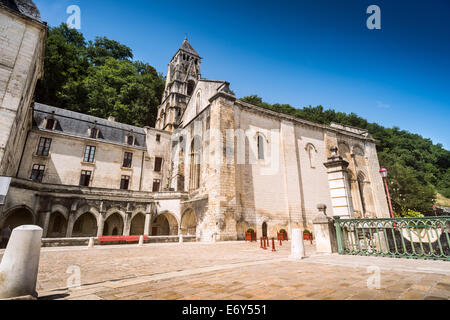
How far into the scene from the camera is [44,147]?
20.0m

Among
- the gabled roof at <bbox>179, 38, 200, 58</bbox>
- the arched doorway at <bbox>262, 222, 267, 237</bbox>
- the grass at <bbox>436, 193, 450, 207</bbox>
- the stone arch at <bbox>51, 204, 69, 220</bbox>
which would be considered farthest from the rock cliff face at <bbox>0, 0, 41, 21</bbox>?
the grass at <bbox>436, 193, 450, 207</bbox>

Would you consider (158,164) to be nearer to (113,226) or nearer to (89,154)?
(89,154)

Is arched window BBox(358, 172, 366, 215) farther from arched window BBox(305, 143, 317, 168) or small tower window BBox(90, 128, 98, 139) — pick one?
small tower window BBox(90, 128, 98, 139)

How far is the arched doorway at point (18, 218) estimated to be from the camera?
666 inches

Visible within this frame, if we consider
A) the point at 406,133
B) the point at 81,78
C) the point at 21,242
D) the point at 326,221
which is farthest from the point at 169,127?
the point at 406,133

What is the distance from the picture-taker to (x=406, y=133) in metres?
51.5

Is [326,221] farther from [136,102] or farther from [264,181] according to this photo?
[136,102]

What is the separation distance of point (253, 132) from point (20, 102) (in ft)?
53.9

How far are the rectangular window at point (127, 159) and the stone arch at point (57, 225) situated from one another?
7.40m

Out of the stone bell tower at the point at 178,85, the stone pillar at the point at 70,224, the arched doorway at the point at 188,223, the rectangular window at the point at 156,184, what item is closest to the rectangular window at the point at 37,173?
the stone pillar at the point at 70,224

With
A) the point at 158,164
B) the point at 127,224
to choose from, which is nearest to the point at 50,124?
the point at 158,164

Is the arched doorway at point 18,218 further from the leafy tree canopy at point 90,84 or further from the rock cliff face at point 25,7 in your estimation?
the leafy tree canopy at point 90,84

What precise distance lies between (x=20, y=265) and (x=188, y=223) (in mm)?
17172

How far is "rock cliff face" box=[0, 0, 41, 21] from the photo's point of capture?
1342cm
